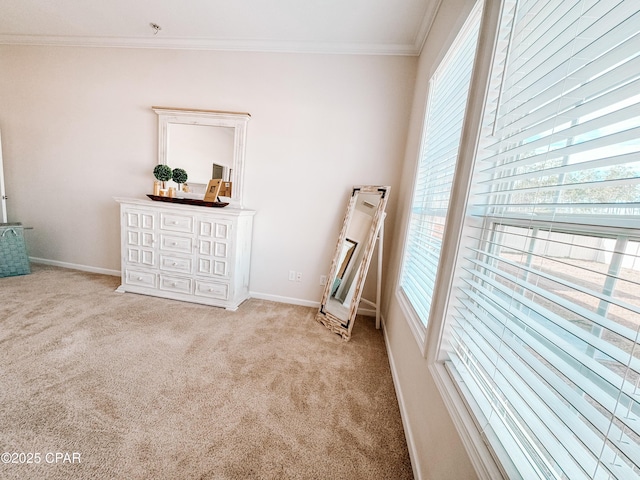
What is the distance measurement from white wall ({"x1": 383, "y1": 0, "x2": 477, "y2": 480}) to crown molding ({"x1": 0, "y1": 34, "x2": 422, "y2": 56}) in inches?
13.2

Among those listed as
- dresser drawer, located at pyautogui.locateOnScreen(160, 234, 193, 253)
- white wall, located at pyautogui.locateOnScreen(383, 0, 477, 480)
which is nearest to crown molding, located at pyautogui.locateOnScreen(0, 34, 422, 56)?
white wall, located at pyautogui.locateOnScreen(383, 0, 477, 480)

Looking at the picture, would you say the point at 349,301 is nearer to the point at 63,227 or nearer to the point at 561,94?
the point at 561,94

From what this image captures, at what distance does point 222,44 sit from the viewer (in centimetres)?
254

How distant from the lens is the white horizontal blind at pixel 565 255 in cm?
42

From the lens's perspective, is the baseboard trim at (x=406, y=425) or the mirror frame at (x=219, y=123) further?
the mirror frame at (x=219, y=123)

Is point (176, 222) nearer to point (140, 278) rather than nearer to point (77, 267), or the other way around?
point (140, 278)

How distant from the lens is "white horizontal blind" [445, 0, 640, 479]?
419 millimetres

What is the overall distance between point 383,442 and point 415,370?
39 cm

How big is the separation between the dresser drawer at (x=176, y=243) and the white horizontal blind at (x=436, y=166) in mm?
2124

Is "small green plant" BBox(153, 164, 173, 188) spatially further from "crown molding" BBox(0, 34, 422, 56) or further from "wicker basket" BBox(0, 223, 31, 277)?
"wicker basket" BBox(0, 223, 31, 277)

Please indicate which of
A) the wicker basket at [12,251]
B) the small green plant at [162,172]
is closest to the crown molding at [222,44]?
the small green plant at [162,172]

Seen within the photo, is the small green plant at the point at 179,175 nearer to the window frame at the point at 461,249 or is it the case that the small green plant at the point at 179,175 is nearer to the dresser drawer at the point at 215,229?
the dresser drawer at the point at 215,229

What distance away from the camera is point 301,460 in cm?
112

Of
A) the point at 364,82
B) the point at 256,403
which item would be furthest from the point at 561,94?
the point at 364,82
